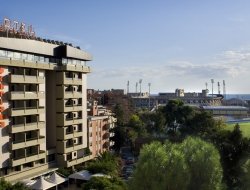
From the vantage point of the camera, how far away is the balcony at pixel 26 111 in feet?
134

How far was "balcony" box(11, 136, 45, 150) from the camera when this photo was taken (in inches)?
1609

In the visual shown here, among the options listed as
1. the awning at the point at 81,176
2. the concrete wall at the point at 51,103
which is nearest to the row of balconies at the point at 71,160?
the concrete wall at the point at 51,103

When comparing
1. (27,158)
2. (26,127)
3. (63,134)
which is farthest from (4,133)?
(63,134)

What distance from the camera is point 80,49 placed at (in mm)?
54906

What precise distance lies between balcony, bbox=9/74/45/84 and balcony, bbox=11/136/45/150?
6.81m

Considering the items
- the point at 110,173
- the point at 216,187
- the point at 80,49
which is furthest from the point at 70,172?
the point at 216,187

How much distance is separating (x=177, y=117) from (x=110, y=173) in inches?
1586

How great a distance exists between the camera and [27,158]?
4256cm

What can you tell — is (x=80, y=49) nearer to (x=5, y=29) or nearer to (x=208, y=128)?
(x=5, y=29)

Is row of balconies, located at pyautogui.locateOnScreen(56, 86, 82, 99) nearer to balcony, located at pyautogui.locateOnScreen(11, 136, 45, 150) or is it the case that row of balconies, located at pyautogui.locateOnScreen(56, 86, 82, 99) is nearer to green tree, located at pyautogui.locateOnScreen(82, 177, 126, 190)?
balcony, located at pyautogui.locateOnScreen(11, 136, 45, 150)

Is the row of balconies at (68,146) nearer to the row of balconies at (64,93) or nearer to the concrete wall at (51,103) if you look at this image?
the concrete wall at (51,103)

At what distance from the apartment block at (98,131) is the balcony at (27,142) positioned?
19.3 m

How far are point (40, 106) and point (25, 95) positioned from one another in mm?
3607

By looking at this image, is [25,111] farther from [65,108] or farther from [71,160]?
[71,160]
